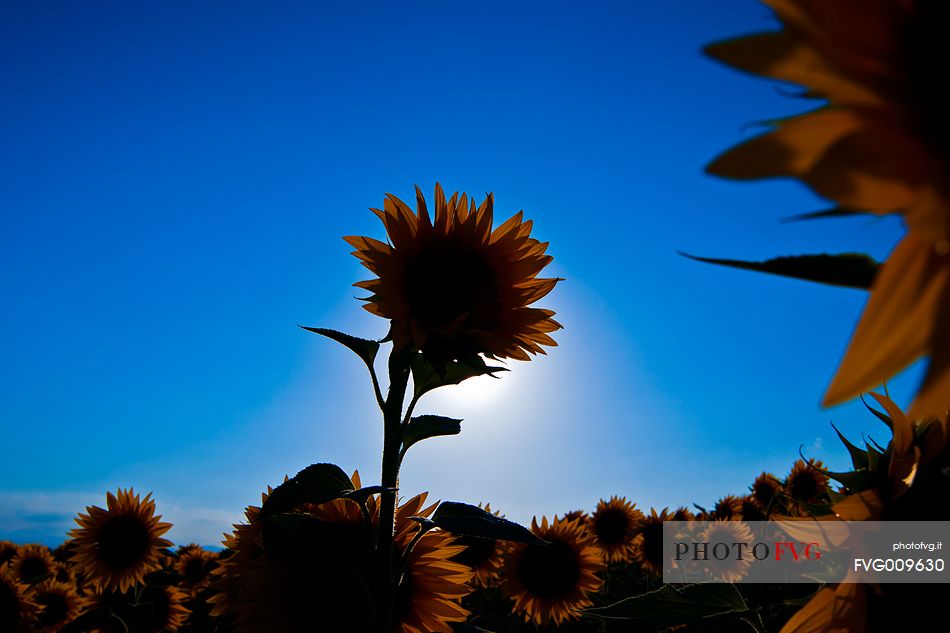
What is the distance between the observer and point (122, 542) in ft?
21.8

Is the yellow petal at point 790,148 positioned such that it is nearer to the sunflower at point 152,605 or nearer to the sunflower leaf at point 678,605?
the sunflower leaf at point 678,605

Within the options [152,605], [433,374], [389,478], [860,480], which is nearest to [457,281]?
[433,374]

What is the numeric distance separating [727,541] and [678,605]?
12.5 feet

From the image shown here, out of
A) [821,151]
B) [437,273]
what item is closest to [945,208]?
[821,151]

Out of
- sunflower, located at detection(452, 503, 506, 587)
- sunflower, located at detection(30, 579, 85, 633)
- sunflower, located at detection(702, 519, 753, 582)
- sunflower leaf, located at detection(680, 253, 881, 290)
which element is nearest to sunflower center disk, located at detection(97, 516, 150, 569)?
sunflower, located at detection(30, 579, 85, 633)

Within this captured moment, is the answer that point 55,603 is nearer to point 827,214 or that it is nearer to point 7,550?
point 7,550

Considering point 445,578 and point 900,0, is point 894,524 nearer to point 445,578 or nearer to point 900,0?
point 900,0

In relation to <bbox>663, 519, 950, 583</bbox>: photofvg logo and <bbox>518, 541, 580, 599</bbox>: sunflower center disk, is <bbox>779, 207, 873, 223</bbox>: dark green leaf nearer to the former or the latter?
Answer: <bbox>663, 519, 950, 583</bbox>: photofvg logo

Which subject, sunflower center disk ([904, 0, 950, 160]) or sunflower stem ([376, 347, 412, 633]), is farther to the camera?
sunflower stem ([376, 347, 412, 633])

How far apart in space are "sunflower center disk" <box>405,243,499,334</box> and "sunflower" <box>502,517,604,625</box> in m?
4.57

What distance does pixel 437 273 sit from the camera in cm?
269

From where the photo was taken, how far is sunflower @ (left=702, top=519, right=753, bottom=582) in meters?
4.96

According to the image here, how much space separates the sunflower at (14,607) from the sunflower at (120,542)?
2.48 ft

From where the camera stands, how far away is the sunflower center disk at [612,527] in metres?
9.67
